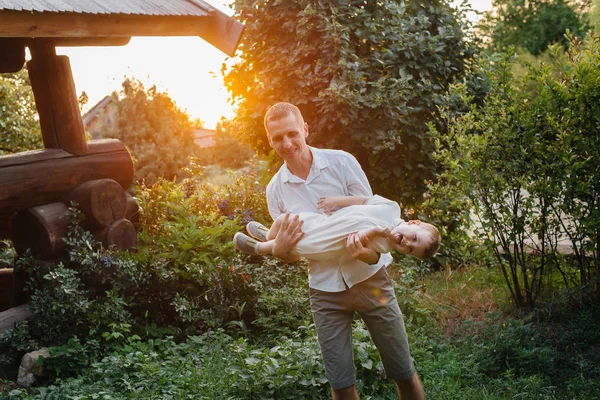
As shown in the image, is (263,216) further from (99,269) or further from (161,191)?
(99,269)

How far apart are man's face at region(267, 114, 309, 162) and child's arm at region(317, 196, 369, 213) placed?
0.93 feet

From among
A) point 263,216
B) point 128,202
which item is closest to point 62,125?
point 128,202

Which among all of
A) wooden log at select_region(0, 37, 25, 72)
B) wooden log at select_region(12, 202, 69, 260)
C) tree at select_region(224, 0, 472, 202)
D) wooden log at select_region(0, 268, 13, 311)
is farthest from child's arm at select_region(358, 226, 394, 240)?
wooden log at select_region(0, 268, 13, 311)

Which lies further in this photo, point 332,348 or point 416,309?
point 416,309

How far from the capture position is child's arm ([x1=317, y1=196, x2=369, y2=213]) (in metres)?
3.02

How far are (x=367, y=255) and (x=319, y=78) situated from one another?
4.34m

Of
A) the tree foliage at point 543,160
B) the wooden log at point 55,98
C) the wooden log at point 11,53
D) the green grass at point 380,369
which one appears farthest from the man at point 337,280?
the wooden log at point 11,53

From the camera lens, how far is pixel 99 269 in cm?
528

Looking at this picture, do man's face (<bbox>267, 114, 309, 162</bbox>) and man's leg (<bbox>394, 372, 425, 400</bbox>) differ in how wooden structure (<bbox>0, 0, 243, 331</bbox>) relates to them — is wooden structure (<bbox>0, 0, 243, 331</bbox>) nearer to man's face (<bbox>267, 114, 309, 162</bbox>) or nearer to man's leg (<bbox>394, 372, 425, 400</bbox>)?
man's face (<bbox>267, 114, 309, 162</bbox>)

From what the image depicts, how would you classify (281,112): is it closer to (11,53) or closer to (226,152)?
(11,53)

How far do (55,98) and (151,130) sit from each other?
41.9ft

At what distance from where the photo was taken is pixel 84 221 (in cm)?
561

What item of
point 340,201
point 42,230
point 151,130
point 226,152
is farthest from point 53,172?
point 226,152

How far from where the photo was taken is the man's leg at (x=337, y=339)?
3.04 metres
